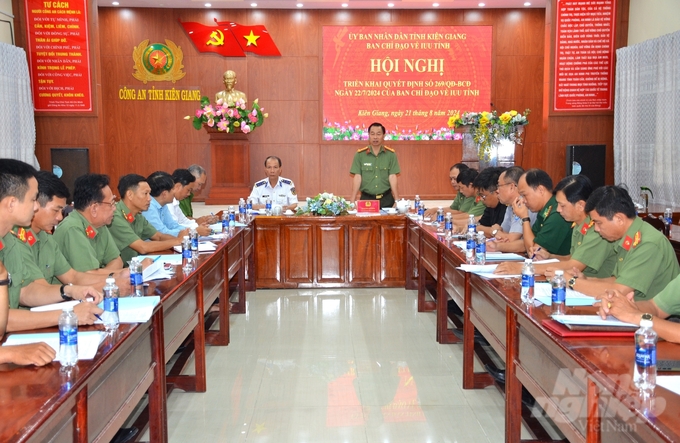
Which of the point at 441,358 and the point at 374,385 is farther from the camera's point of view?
the point at 441,358

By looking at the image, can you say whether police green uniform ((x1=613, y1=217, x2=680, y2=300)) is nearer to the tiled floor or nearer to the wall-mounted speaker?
the tiled floor

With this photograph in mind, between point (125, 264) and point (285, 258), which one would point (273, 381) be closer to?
point (125, 264)

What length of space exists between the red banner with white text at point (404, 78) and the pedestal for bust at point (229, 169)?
1.73 metres

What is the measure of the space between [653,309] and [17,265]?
2279 mm

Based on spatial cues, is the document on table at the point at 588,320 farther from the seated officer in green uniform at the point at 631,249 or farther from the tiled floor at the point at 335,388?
the tiled floor at the point at 335,388

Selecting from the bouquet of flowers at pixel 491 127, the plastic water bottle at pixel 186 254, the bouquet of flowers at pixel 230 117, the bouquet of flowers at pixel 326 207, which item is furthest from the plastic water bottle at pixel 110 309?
the bouquet of flowers at pixel 230 117

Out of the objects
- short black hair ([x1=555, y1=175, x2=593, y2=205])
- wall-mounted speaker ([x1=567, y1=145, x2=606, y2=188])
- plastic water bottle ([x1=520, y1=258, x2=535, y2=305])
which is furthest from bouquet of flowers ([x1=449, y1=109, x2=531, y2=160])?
plastic water bottle ([x1=520, y1=258, x2=535, y2=305])

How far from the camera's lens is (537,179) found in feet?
11.6

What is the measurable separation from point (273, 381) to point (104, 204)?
1.28 m

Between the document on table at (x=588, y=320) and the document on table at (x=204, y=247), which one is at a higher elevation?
the document on table at (x=588, y=320)

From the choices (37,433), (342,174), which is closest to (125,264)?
(37,433)

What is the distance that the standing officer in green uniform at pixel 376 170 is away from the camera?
20.9ft

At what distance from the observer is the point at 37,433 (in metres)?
1.32

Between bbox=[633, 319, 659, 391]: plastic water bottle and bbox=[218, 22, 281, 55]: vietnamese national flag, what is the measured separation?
974 cm
